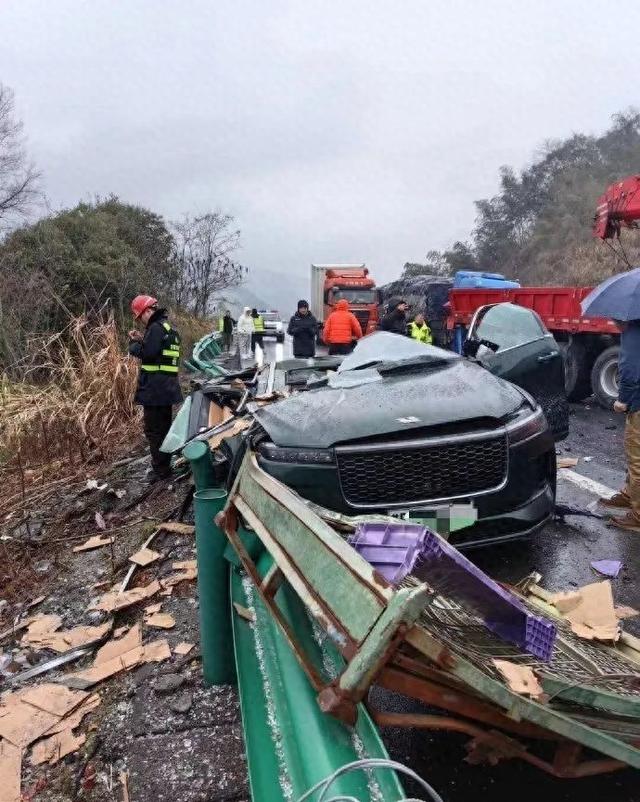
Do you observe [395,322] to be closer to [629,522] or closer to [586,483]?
[586,483]

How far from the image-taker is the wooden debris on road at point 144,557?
4.16m

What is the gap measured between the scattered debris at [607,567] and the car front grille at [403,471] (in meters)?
1.25

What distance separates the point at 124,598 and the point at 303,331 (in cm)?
811

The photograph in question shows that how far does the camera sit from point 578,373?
934 cm

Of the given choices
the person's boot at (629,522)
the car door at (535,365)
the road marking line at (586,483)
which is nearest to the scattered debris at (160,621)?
the car door at (535,365)

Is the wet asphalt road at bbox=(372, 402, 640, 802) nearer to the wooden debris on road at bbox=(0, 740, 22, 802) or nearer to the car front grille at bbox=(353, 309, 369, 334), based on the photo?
the wooden debris on road at bbox=(0, 740, 22, 802)

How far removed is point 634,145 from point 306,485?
43.7 meters

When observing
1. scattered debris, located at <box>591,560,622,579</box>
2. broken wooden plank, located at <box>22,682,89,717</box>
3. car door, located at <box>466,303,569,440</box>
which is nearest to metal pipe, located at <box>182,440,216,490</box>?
broken wooden plank, located at <box>22,682,89,717</box>

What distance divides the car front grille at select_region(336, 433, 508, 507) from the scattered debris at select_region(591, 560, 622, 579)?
1245 mm

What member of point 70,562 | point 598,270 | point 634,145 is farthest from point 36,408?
point 634,145

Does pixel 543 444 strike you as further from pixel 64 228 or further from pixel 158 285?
pixel 158 285

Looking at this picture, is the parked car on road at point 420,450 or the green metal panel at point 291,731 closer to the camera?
the green metal panel at point 291,731

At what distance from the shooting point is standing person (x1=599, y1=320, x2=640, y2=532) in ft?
14.9

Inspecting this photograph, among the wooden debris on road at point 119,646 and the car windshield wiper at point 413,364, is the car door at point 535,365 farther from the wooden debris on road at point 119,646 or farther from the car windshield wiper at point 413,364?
the wooden debris on road at point 119,646
